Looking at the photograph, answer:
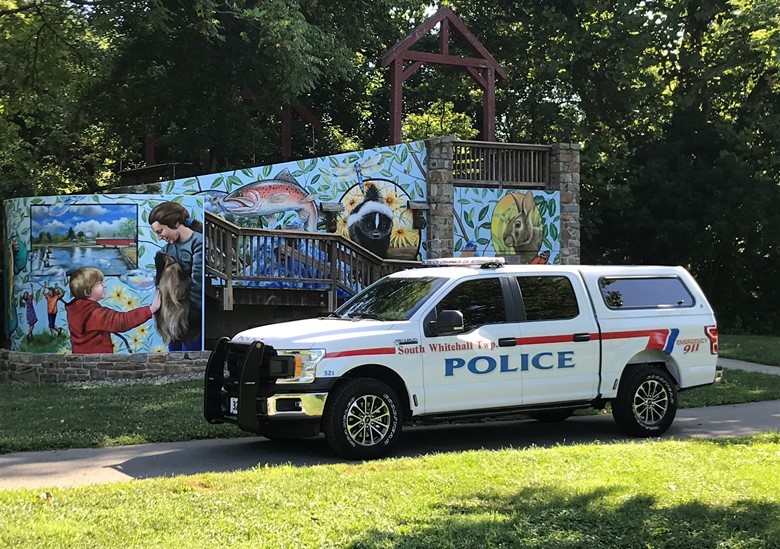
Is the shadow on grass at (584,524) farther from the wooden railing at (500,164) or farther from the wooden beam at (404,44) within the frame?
the wooden beam at (404,44)

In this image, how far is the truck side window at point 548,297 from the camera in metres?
10.1

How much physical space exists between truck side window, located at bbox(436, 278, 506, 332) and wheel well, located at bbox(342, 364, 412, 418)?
0.90 meters

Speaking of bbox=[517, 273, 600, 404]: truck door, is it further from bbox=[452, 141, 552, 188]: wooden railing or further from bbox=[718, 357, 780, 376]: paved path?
bbox=[452, 141, 552, 188]: wooden railing

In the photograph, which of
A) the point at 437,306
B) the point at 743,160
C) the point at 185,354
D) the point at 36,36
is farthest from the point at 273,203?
the point at 743,160

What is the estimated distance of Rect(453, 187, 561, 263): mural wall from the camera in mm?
22516

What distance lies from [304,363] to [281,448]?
55.6 inches

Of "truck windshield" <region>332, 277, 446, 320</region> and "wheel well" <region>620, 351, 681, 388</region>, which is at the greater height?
"truck windshield" <region>332, 277, 446, 320</region>

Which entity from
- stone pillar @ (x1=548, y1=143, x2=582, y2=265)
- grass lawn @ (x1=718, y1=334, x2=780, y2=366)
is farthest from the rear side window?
stone pillar @ (x1=548, y1=143, x2=582, y2=265)

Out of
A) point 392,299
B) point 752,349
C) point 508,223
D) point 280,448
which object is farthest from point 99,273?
point 752,349

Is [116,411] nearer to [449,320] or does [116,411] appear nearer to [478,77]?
[449,320]

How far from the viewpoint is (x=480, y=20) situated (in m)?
32.9

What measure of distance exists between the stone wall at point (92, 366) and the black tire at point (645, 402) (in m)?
8.60

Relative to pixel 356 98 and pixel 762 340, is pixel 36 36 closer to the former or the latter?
pixel 356 98

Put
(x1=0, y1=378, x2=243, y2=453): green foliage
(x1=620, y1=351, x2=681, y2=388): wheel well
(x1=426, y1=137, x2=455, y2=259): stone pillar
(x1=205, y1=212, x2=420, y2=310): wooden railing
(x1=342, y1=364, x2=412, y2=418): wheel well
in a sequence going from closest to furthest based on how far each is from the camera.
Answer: (x1=342, y1=364, x2=412, y2=418): wheel well < (x1=0, y1=378, x2=243, y2=453): green foliage < (x1=620, y1=351, x2=681, y2=388): wheel well < (x1=205, y1=212, x2=420, y2=310): wooden railing < (x1=426, y1=137, x2=455, y2=259): stone pillar
